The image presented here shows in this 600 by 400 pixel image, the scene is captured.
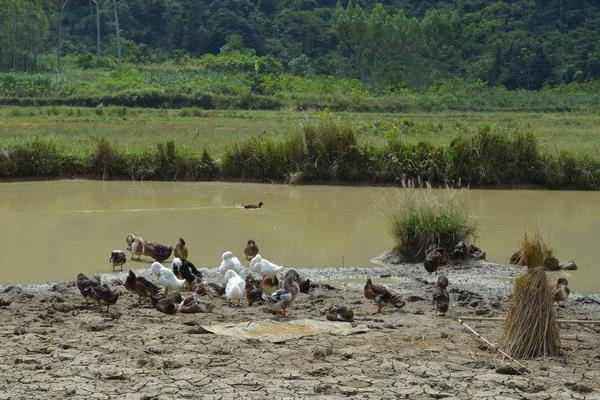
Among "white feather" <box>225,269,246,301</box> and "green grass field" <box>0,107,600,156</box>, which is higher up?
"green grass field" <box>0,107,600,156</box>

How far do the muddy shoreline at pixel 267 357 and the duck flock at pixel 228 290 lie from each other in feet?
0.46

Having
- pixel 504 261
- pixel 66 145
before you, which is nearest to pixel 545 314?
pixel 504 261

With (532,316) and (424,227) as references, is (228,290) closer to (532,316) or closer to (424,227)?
(532,316)

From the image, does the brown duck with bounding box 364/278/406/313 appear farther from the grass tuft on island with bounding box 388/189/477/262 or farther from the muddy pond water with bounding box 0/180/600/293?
the grass tuft on island with bounding box 388/189/477/262

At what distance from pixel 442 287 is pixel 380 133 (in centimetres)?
1714

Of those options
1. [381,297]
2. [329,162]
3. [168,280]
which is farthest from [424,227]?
[329,162]

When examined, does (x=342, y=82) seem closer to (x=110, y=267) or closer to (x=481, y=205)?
(x=481, y=205)

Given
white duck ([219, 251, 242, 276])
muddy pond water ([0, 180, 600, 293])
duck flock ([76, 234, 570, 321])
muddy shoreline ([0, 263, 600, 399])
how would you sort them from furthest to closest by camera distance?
muddy pond water ([0, 180, 600, 293])
white duck ([219, 251, 242, 276])
duck flock ([76, 234, 570, 321])
muddy shoreline ([0, 263, 600, 399])

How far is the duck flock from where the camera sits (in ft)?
Answer: 32.0

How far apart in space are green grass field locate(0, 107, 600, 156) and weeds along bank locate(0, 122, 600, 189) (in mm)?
543

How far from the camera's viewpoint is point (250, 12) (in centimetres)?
7912

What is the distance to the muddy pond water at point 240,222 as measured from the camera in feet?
45.5

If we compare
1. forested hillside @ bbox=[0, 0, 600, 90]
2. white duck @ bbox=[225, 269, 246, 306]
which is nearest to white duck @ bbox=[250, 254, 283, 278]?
white duck @ bbox=[225, 269, 246, 306]

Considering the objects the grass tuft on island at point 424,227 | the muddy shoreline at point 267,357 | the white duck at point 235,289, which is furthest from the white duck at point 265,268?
the grass tuft on island at point 424,227
